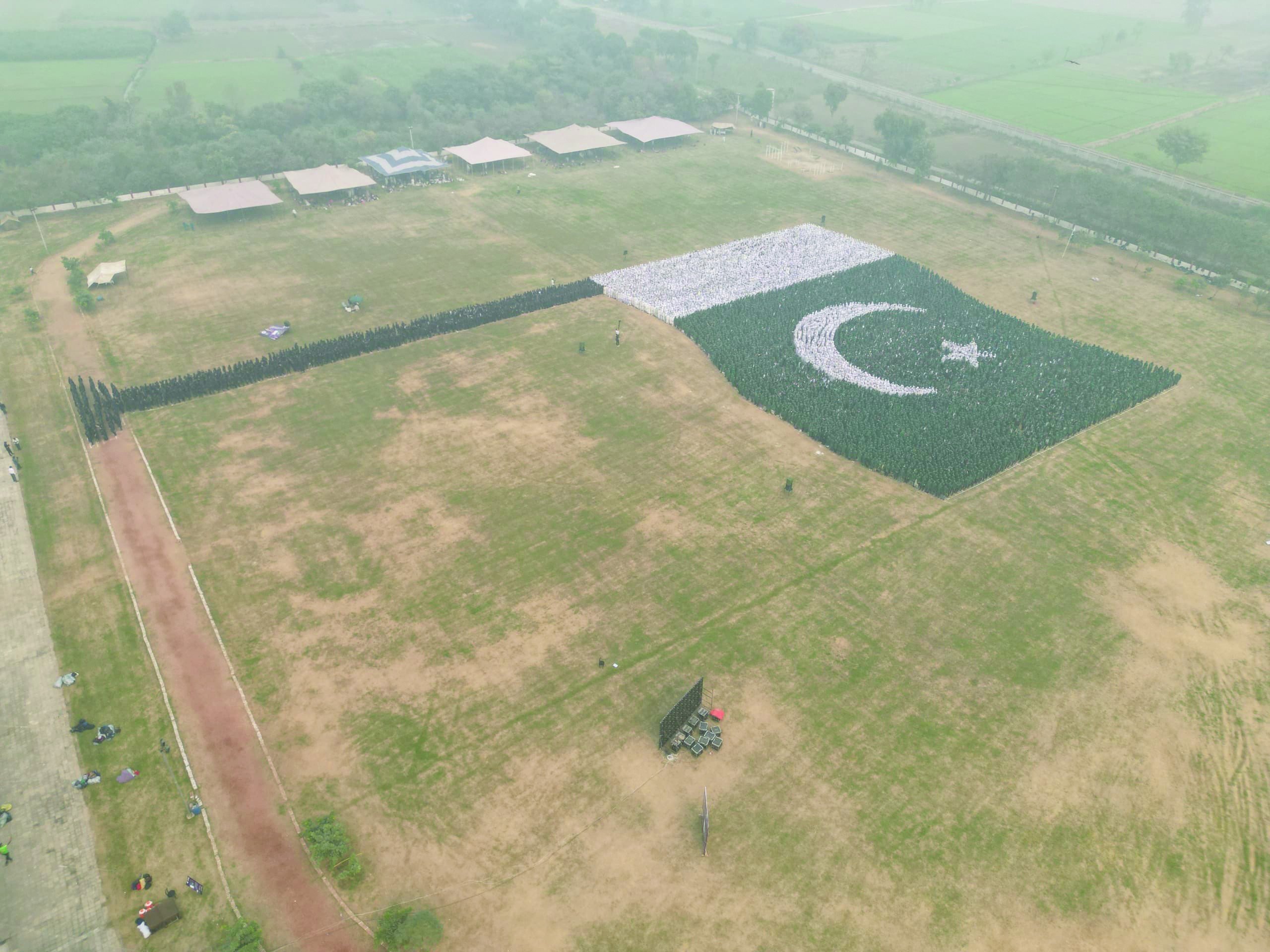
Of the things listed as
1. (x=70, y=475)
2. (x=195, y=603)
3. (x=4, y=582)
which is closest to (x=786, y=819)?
(x=195, y=603)

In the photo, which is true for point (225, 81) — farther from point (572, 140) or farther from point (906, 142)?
point (906, 142)

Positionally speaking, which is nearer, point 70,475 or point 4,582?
point 4,582

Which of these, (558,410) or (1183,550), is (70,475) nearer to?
(558,410)

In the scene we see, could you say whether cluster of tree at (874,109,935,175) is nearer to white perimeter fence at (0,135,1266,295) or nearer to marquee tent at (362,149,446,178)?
white perimeter fence at (0,135,1266,295)

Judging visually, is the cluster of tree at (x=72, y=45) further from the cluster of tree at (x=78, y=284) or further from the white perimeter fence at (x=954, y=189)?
the cluster of tree at (x=78, y=284)

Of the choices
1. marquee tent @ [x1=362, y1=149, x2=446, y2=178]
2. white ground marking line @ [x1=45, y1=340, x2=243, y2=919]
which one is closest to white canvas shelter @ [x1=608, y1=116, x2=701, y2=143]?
marquee tent @ [x1=362, y1=149, x2=446, y2=178]

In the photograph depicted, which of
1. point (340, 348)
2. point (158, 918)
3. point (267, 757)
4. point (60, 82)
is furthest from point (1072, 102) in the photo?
point (60, 82)

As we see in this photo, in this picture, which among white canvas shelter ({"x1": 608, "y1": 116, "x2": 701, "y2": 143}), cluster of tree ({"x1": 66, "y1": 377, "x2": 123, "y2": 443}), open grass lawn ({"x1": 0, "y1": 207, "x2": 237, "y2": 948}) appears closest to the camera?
open grass lawn ({"x1": 0, "y1": 207, "x2": 237, "y2": 948})

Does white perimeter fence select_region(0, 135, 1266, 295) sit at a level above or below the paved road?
above
